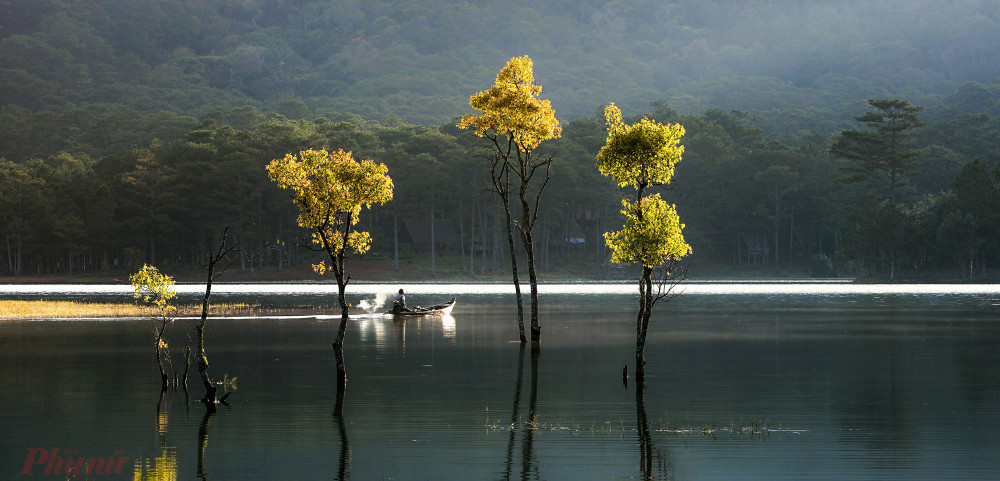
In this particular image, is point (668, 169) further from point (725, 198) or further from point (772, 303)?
point (725, 198)

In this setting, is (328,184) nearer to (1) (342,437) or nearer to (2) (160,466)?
(1) (342,437)

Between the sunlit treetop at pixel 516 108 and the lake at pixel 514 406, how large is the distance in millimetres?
10341

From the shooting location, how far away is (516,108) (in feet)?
169

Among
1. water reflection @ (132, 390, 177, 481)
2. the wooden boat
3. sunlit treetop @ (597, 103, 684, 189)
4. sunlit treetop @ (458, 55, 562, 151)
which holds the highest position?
sunlit treetop @ (458, 55, 562, 151)

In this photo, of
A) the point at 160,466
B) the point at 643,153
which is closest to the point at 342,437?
the point at 160,466

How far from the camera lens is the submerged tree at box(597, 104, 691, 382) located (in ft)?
120

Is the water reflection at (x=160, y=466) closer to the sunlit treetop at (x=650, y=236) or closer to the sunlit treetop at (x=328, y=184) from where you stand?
the sunlit treetop at (x=328, y=184)

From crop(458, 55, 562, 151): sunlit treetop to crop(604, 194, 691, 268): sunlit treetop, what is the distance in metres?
15.0

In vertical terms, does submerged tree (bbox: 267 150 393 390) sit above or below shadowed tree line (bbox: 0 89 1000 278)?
below

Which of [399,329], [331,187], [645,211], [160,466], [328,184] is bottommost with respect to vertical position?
[160,466]

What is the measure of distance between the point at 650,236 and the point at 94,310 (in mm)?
54936

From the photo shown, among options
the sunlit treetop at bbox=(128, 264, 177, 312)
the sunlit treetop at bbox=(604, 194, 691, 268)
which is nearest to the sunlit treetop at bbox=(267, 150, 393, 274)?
the sunlit treetop at bbox=(128, 264, 177, 312)

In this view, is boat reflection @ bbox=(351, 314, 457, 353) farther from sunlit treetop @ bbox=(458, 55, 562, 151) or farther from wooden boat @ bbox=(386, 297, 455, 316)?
sunlit treetop @ bbox=(458, 55, 562, 151)

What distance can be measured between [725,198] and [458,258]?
5145 centimetres
